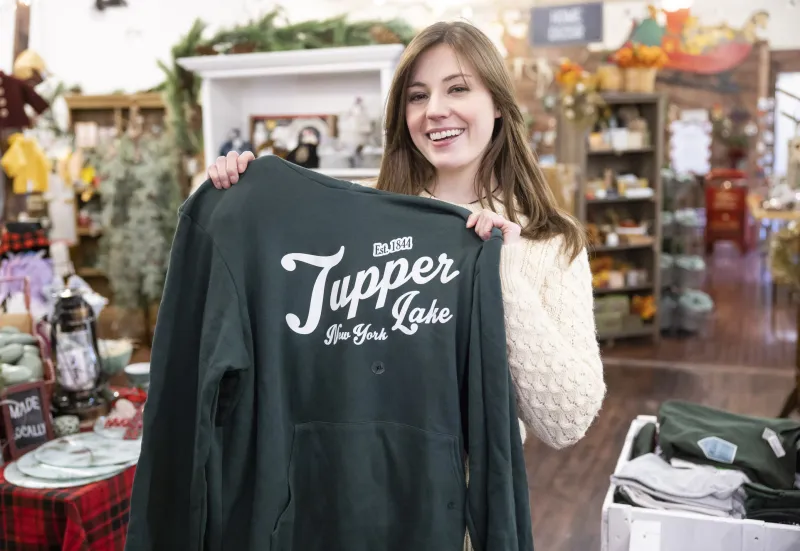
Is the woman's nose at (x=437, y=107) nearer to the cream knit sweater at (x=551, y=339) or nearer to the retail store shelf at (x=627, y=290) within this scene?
the cream knit sweater at (x=551, y=339)

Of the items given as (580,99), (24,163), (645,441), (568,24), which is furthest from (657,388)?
(24,163)

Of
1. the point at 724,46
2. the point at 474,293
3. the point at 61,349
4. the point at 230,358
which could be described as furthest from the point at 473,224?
the point at 724,46

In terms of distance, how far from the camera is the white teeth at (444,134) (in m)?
1.54

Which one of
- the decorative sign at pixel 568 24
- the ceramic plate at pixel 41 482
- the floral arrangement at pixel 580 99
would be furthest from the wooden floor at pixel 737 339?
the ceramic plate at pixel 41 482

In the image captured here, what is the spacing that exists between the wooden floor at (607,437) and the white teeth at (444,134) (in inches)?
→ 87.1

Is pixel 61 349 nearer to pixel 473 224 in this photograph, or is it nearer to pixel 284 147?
pixel 473 224

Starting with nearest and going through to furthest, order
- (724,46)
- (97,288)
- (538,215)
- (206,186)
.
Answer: (206,186)
(538,215)
(97,288)
(724,46)

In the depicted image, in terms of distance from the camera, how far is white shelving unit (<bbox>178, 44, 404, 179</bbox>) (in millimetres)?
3975

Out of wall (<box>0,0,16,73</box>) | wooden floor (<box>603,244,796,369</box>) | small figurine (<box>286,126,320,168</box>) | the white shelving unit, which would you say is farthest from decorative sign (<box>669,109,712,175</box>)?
wall (<box>0,0,16,73</box>)

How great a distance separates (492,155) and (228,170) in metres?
0.56

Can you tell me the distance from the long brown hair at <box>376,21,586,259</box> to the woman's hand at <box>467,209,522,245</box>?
0.20 metres

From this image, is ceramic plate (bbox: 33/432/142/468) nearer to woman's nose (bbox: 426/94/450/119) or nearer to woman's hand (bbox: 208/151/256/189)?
woman's hand (bbox: 208/151/256/189)

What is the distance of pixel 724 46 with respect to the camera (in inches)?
410

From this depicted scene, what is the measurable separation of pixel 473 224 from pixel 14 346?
5.34ft
